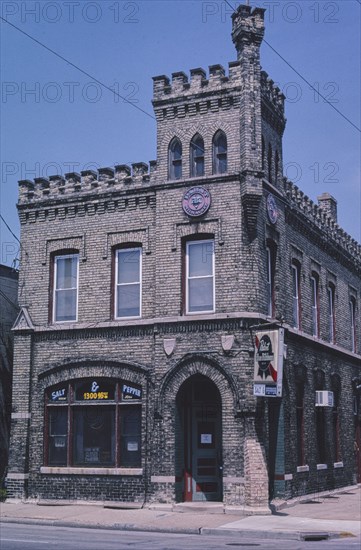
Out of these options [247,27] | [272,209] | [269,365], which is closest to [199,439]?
[269,365]

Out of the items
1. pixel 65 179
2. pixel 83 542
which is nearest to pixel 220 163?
pixel 65 179

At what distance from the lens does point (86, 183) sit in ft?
80.1

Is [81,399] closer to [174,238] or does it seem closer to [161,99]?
[174,238]

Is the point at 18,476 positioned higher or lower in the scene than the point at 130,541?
higher

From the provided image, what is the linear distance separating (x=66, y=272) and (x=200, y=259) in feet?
15.2

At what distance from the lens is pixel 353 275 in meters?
32.5

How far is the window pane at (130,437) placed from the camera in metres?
22.0

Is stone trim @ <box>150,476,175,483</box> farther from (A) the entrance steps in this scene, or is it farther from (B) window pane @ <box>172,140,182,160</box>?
(B) window pane @ <box>172,140,182,160</box>

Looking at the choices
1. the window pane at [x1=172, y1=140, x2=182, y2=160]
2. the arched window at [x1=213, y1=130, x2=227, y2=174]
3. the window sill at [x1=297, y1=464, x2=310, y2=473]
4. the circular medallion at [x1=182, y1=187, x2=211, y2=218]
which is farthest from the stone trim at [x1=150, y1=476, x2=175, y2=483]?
the window pane at [x1=172, y1=140, x2=182, y2=160]

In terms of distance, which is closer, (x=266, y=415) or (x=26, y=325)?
(x=266, y=415)

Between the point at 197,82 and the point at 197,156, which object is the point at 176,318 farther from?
the point at 197,82

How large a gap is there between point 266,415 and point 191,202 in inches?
247

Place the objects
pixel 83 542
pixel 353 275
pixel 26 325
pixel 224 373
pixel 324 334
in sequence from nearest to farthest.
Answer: pixel 83 542, pixel 224 373, pixel 26 325, pixel 324 334, pixel 353 275

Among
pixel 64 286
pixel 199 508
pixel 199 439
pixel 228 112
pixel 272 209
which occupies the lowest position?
pixel 199 508
